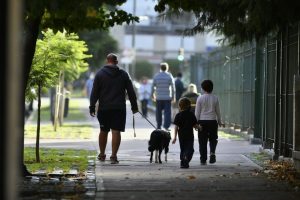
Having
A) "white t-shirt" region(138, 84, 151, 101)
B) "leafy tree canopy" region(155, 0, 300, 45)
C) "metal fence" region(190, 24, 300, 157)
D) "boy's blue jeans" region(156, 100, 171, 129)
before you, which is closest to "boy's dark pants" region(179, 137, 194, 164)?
"metal fence" region(190, 24, 300, 157)

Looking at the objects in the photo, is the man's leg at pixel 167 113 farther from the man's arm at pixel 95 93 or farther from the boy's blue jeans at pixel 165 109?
the man's arm at pixel 95 93

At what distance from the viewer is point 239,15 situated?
32.7ft

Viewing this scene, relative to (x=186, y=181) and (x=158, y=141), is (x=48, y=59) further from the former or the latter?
(x=186, y=181)

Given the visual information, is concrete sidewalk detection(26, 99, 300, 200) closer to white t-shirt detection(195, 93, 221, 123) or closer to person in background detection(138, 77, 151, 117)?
white t-shirt detection(195, 93, 221, 123)

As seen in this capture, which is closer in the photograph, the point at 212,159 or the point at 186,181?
the point at 186,181

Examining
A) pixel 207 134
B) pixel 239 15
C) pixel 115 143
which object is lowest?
pixel 115 143

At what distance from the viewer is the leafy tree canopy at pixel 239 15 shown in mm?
9234

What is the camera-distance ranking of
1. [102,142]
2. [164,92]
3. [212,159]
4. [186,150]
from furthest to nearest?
[164,92], [102,142], [212,159], [186,150]

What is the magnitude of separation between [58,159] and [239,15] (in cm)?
477

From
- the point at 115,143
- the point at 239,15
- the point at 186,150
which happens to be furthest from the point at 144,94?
the point at 239,15

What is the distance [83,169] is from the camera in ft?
38.1

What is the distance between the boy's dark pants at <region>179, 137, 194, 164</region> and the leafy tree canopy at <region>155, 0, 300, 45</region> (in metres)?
1.83

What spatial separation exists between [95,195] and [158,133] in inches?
166

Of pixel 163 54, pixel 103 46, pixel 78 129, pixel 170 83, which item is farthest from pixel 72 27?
pixel 163 54
